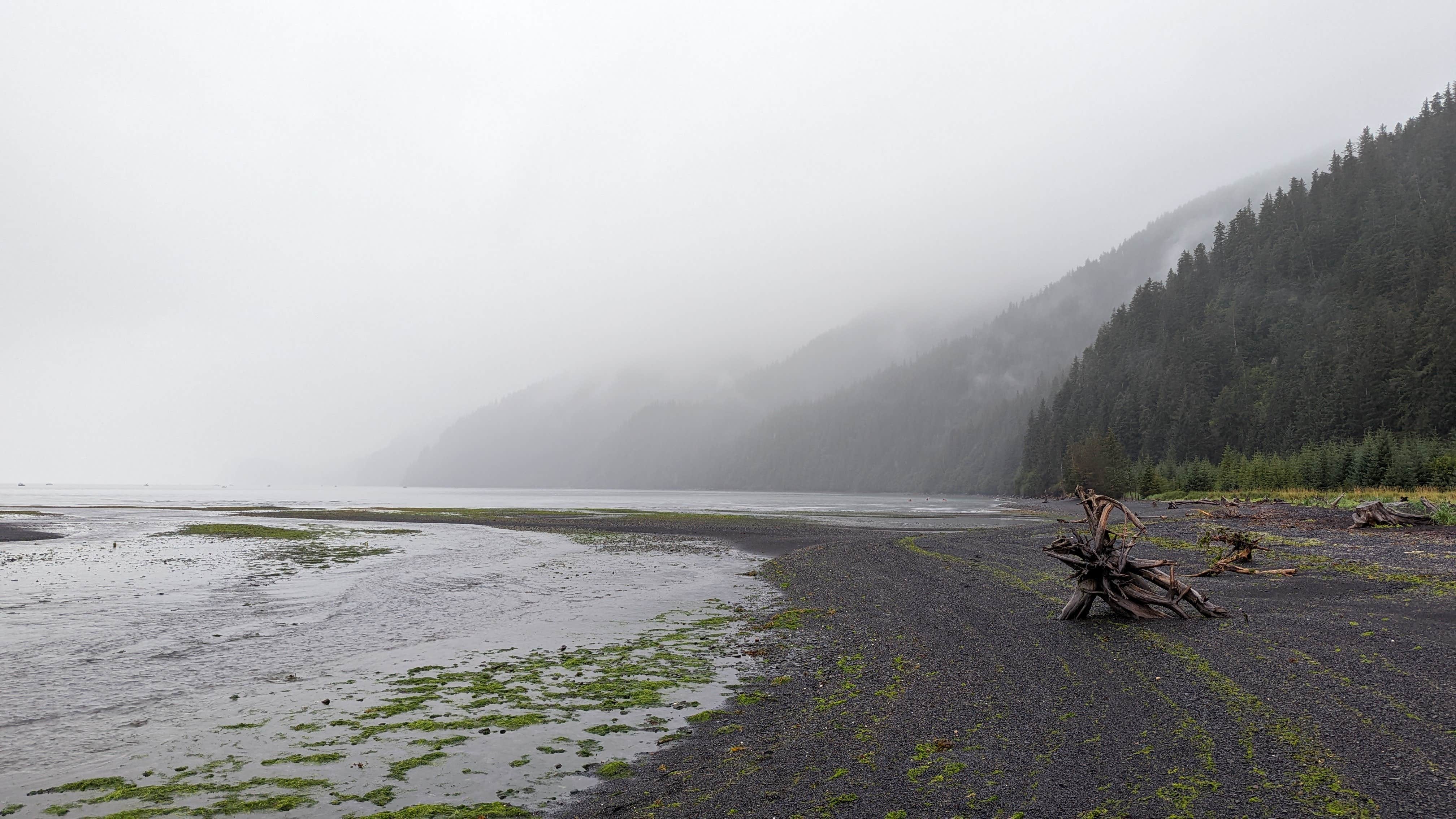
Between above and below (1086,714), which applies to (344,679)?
below

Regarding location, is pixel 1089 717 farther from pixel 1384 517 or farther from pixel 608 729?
pixel 1384 517

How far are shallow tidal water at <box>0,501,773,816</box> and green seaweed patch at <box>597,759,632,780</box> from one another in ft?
0.82

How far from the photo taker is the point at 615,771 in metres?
8.98

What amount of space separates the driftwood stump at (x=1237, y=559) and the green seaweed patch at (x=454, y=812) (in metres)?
23.2

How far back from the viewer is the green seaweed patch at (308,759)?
30.8ft

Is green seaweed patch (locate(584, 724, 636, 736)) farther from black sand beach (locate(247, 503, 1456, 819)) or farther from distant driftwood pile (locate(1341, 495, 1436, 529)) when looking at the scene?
distant driftwood pile (locate(1341, 495, 1436, 529))

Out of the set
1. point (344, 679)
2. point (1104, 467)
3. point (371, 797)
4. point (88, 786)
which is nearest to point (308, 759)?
point (371, 797)

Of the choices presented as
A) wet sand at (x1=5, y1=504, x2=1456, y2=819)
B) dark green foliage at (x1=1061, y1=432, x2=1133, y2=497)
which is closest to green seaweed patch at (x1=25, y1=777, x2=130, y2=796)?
wet sand at (x1=5, y1=504, x2=1456, y2=819)

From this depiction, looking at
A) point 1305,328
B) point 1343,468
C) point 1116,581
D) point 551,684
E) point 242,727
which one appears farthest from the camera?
point 1305,328

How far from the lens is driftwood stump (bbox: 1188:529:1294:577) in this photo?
21.9m

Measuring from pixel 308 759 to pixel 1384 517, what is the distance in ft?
139

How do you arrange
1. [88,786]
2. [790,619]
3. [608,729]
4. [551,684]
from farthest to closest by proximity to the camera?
[790,619]
[551,684]
[608,729]
[88,786]

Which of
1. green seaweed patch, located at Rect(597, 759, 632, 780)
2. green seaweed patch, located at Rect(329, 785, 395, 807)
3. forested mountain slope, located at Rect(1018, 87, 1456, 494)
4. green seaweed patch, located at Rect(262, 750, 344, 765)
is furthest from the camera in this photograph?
forested mountain slope, located at Rect(1018, 87, 1456, 494)

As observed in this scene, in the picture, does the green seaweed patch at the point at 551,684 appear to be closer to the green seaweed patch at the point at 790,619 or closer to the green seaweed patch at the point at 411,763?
the green seaweed patch at the point at 411,763
